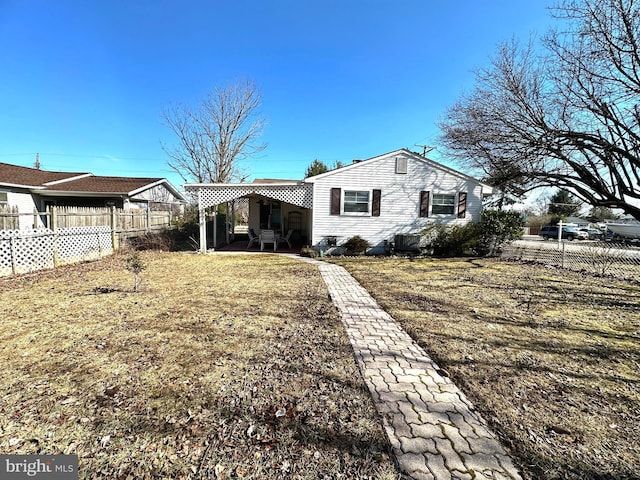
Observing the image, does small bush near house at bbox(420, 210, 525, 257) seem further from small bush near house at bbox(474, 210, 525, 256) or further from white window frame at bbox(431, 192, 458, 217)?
white window frame at bbox(431, 192, 458, 217)

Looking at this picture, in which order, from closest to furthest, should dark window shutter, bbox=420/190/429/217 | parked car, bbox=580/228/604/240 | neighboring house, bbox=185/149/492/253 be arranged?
1. neighboring house, bbox=185/149/492/253
2. dark window shutter, bbox=420/190/429/217
3. parked car, bbox=580/228/604/240

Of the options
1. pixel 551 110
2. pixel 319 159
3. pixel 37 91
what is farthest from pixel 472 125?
pixel 37 91

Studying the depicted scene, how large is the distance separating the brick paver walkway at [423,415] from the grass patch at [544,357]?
0.15 meters

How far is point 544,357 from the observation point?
136 inches

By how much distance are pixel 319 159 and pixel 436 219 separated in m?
20.2

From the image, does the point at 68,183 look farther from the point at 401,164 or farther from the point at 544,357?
the point at 544,357

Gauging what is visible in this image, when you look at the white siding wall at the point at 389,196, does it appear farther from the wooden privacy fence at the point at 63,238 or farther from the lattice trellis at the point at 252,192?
the wooden privacy fence at the point at 63,238

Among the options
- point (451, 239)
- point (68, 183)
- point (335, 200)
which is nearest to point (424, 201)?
point (451, 239)

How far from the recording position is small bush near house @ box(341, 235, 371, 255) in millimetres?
12469

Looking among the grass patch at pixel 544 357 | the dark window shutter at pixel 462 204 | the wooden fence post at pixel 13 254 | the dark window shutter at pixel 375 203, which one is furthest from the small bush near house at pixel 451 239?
the wooden fence post at pixel 13 254

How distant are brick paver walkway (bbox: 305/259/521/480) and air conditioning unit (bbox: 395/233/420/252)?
8.93 m

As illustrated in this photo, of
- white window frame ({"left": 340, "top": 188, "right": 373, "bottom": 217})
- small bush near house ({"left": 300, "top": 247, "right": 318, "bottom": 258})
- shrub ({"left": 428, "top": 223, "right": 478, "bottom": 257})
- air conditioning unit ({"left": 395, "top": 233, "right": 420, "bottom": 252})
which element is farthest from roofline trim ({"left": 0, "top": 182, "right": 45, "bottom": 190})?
shrub ({"left": 428, "top": 223, "right": 478, "bottom": 257})

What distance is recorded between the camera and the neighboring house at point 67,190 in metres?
14.2

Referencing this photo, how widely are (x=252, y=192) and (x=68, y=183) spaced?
12.8 metres
